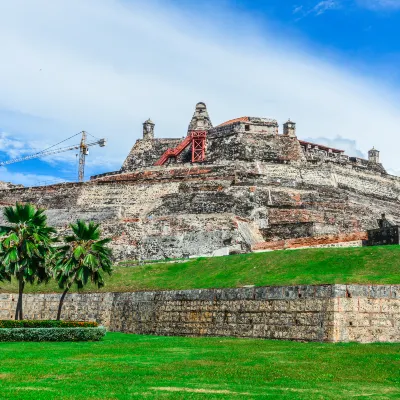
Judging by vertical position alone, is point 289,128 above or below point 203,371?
above

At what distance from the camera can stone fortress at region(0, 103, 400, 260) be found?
136 ft

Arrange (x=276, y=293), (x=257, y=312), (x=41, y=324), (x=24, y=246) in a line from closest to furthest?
1. (x=276, y=293)
2. (x=257, y=312)
3. (x=41, y=324)
4. (x=24, y=246)

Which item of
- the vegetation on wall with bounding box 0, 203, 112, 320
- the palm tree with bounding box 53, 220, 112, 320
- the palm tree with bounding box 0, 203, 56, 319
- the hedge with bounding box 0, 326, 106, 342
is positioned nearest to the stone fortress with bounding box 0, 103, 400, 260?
the palm tree with bounding box 53, 220, 112, 320

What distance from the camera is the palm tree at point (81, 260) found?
28562 mm

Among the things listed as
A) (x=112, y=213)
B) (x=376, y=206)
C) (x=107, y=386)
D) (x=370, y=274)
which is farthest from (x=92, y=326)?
(x=376, y=206)

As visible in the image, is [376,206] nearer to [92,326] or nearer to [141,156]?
[141,156]

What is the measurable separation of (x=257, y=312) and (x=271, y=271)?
2882 millimetres

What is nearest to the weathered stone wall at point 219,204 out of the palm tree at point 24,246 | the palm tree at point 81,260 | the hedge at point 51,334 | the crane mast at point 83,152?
the palm tree at point 81,260

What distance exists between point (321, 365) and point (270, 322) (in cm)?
801

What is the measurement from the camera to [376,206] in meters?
52.0

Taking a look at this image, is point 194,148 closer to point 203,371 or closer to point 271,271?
point 271,271

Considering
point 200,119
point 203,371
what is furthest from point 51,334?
point 200,119

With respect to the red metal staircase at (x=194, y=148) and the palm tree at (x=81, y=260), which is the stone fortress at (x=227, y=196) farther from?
the palm tree at (x=81, y=260)

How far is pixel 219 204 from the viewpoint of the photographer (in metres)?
47.2
